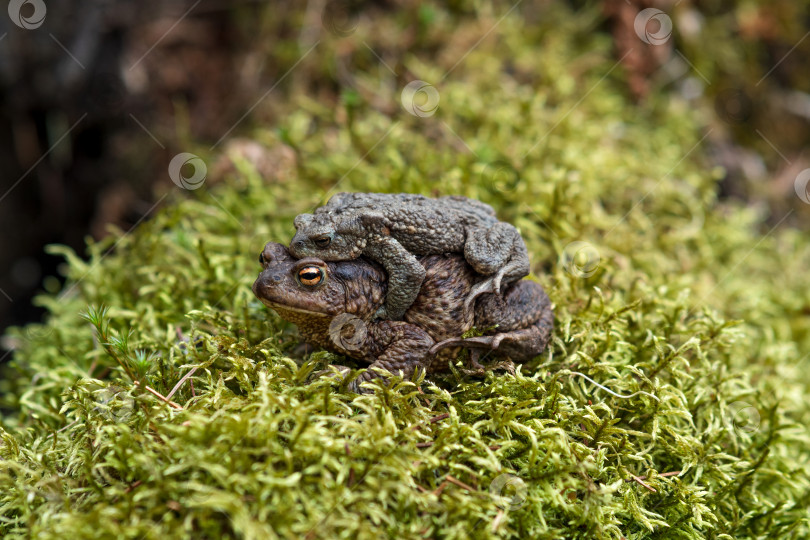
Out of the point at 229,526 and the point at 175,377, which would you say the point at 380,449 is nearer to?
the point at 229,526

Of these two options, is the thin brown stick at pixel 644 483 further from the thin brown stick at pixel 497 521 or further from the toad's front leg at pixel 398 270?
the toad's front leg at pixel 398 270

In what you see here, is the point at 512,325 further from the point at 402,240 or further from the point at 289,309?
the point at 289,309

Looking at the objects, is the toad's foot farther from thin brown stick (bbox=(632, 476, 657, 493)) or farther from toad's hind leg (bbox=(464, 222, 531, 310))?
thin brown stick (bbox=(632, 476, 657, 493))

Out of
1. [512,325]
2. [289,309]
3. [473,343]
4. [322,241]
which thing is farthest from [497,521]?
[322,241]

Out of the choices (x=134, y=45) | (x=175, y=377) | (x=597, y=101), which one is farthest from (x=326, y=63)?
(x=175, y=377)

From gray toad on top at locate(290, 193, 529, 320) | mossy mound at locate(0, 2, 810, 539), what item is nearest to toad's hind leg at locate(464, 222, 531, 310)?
gray toad on top at locate(290, 193, 529, 320)

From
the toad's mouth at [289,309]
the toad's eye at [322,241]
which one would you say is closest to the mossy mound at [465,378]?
the toad's mouth at [289,309]
